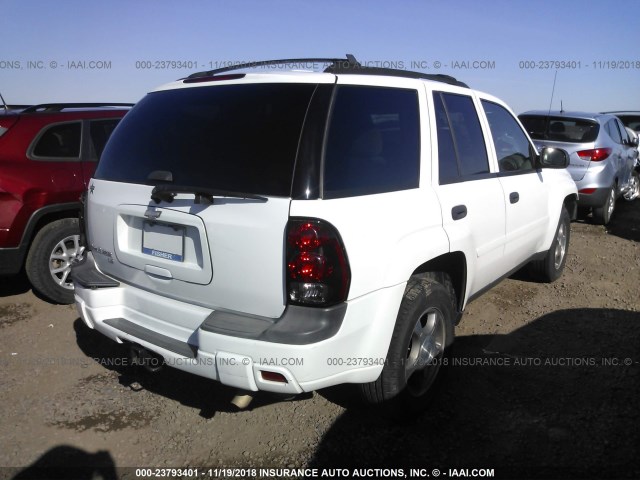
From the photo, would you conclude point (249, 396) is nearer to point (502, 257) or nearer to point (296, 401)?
point (296, 401)

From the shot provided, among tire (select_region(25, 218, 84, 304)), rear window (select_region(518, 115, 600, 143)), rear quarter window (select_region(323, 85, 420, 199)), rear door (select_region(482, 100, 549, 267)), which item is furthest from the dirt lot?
rear window (select_region(518, 115, 600, 143))

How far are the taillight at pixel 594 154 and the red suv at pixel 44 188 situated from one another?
624 cm

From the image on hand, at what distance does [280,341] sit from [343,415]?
3.54 ft

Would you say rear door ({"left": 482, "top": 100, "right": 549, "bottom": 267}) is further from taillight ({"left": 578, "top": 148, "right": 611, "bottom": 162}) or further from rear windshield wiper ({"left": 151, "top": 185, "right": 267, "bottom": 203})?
taillight ({"left": 578, "top": 148, "right": 611, "bottom": 162})

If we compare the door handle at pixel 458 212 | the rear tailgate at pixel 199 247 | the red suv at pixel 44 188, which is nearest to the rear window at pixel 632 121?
the door handle at pixel 458 212

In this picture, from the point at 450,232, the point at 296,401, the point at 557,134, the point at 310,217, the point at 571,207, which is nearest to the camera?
the point at 310,217

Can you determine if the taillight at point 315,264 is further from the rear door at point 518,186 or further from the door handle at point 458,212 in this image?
the rear door at point 518,186

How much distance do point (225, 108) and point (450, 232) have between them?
4.50 ft

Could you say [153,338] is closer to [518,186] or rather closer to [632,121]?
[518,186]

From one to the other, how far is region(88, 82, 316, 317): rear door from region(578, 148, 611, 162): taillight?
6.10 meters

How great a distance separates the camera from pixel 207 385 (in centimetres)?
328

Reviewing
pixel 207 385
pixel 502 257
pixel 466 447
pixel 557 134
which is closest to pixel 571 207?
pixel 502 257

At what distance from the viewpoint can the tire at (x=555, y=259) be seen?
16.0 feet

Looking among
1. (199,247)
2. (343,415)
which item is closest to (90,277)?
(199,247)
